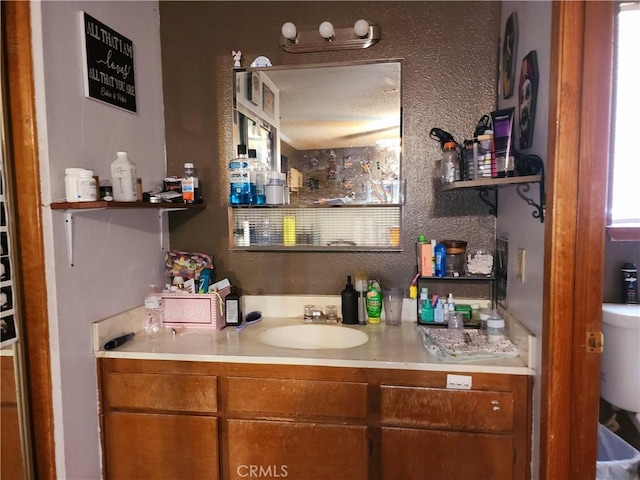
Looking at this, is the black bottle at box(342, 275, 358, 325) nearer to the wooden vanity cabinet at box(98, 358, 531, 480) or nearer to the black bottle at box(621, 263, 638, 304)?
the wooden vanity cabinet at box(98, 358, 531, 480)

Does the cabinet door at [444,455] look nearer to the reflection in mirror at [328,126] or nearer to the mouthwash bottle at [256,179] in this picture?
the reflection in mirror at [328,126]

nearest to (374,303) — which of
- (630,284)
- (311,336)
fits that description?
(311,336)

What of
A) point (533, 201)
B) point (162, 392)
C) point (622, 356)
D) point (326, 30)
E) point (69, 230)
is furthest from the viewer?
point (326, 30)

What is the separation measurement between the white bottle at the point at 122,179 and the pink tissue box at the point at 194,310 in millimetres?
525

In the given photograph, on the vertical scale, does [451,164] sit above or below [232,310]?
above

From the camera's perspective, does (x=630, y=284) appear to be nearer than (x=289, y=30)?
Yes

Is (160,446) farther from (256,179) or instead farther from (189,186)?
(256,179)

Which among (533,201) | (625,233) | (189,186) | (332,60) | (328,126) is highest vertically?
(332,60)

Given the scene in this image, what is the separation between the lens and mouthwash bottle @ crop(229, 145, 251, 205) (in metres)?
1.89

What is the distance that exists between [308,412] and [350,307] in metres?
0.54

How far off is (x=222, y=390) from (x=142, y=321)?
0.58 metres

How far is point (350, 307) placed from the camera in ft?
6.01

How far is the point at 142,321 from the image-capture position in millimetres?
1785

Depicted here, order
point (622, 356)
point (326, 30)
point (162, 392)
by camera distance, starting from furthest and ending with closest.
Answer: point (326, 30), point (622, 356), point (162, 392)
